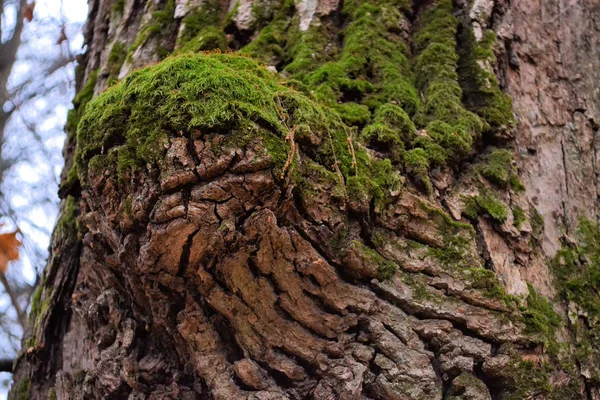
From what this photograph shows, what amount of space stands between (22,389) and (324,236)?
2.31m

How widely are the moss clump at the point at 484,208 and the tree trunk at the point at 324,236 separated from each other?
1 cm

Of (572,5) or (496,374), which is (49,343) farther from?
(572,5)

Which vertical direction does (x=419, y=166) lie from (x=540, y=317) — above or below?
above

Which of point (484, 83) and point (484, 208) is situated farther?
point (484, 83)

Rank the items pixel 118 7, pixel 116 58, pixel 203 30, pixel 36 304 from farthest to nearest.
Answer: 1. pixel 118 7
2. pixel 116 58
3. pixel 36 304
4. pixel 203 30

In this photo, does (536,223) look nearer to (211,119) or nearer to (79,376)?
(211,119)

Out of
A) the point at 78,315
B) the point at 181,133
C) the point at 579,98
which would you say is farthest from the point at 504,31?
the point at 78,315

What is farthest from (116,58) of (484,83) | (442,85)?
(484,83)

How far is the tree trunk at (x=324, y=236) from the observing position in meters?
2.34

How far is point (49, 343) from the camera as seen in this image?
3.25 meters

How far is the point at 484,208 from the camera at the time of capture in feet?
9.18

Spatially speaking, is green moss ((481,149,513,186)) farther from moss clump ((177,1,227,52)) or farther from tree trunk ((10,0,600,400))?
moss clump ((177,1,227,52))

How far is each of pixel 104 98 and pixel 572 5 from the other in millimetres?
2995

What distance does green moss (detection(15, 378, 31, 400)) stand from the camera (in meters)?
3.47
